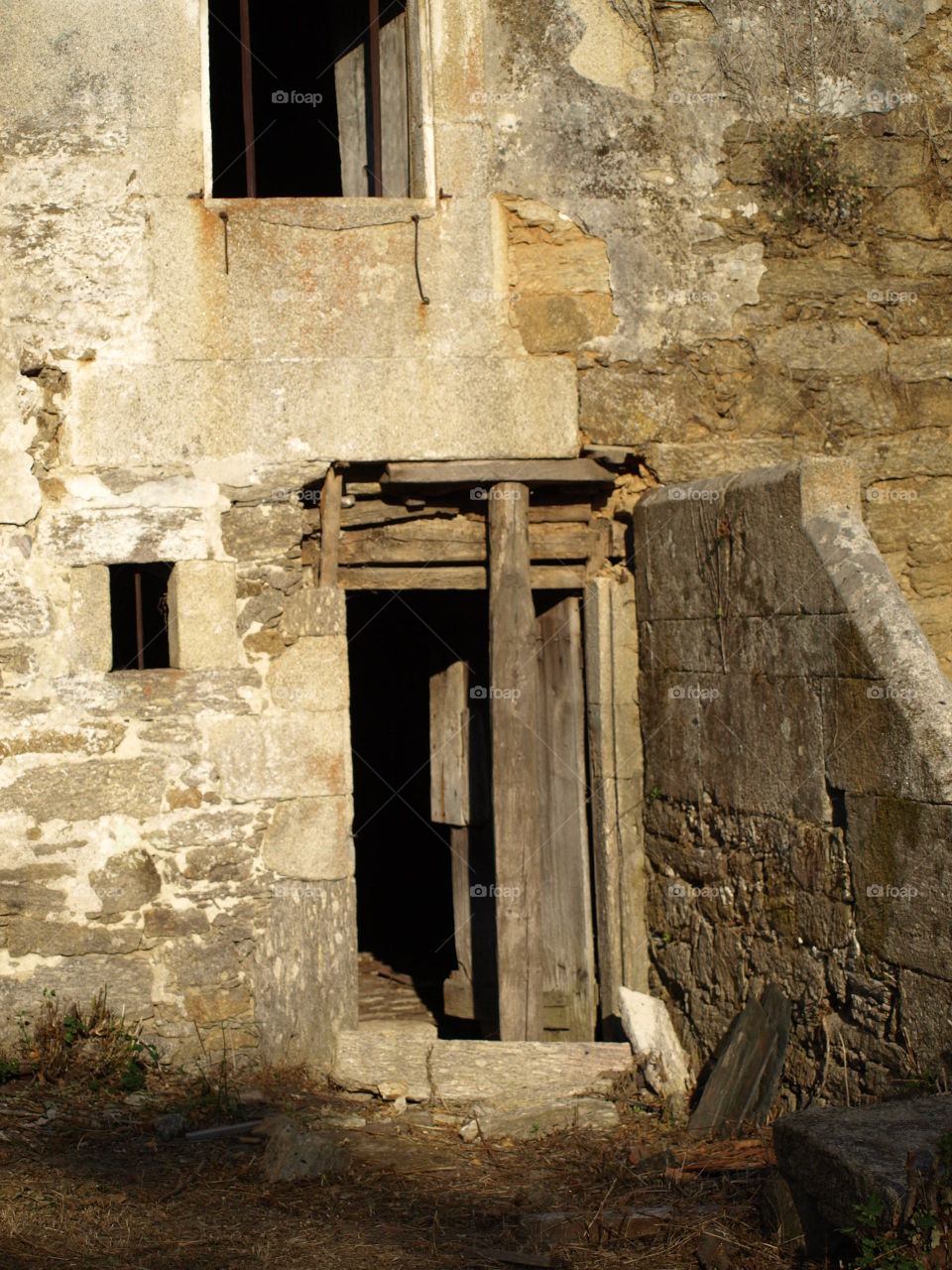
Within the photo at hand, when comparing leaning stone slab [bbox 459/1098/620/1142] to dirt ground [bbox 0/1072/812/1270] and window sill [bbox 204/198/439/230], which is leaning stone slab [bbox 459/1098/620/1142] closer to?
dirt ground [bbox 0/1072/812/1270]

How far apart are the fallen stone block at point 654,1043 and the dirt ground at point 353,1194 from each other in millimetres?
184

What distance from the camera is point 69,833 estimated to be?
534 cm

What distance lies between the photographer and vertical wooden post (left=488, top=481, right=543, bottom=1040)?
569cm

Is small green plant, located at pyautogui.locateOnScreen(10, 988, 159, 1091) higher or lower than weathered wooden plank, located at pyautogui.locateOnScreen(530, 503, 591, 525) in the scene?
lower

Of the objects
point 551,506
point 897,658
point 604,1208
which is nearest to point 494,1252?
point 604,1208

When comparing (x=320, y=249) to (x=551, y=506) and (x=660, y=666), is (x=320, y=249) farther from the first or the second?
(x=660, y=666)

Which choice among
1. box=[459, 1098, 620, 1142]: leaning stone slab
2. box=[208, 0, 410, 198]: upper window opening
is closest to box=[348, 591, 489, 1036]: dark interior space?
box=[208, 0, 410, 198]: upper window opening

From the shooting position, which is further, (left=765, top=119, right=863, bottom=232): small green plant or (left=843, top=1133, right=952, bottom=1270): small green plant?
(left=765, top=119, right=863, bottom=232): small green plant

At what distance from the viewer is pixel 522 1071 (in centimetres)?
529

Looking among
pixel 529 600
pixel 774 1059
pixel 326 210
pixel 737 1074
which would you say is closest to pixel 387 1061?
pixel 737 1074

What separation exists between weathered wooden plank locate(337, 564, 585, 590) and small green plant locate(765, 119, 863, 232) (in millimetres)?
1716

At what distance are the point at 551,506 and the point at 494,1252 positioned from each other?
10.3 ft

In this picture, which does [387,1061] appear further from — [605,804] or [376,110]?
Result: [376,110]

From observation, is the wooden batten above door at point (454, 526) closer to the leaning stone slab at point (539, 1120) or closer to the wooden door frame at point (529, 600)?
the wooden door frame at point (529, 600)
